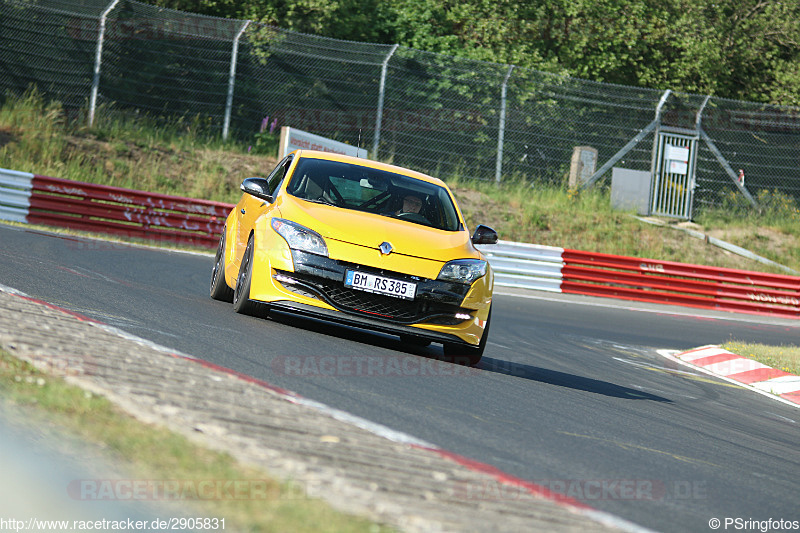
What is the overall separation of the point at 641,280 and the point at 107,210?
11.0m

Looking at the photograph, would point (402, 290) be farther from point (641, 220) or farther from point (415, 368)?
point (641, 220)

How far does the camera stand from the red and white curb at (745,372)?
10.6 meters

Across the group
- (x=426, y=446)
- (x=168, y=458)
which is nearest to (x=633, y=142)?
(x=426, y=446)

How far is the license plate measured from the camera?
7621mm

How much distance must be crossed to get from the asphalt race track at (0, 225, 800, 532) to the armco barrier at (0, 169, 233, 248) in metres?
4.93

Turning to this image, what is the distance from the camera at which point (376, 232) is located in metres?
7.93

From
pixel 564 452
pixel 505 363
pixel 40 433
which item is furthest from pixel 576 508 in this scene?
pixel 505 363

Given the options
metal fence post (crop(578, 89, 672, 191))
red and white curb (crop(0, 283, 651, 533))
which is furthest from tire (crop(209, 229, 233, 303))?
metal fence post (crop(578, 89, 672, 191))

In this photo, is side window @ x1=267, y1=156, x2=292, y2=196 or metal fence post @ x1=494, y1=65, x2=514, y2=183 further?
metal fence post @ x1=494, y1=65, x2=514, y2=183

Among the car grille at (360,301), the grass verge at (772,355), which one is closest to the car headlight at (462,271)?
the car grille at (360,301)

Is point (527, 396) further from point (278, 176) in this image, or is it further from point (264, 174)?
point (264, 174)

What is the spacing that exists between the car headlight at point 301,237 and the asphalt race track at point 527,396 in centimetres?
70

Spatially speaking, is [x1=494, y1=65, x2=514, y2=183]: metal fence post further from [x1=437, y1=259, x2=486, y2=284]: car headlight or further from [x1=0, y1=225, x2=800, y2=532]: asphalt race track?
[x1=437, y1=259, x2=486, y2=284]: car headlight

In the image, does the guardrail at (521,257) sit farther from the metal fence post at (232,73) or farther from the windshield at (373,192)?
the windshield at (373,192)
